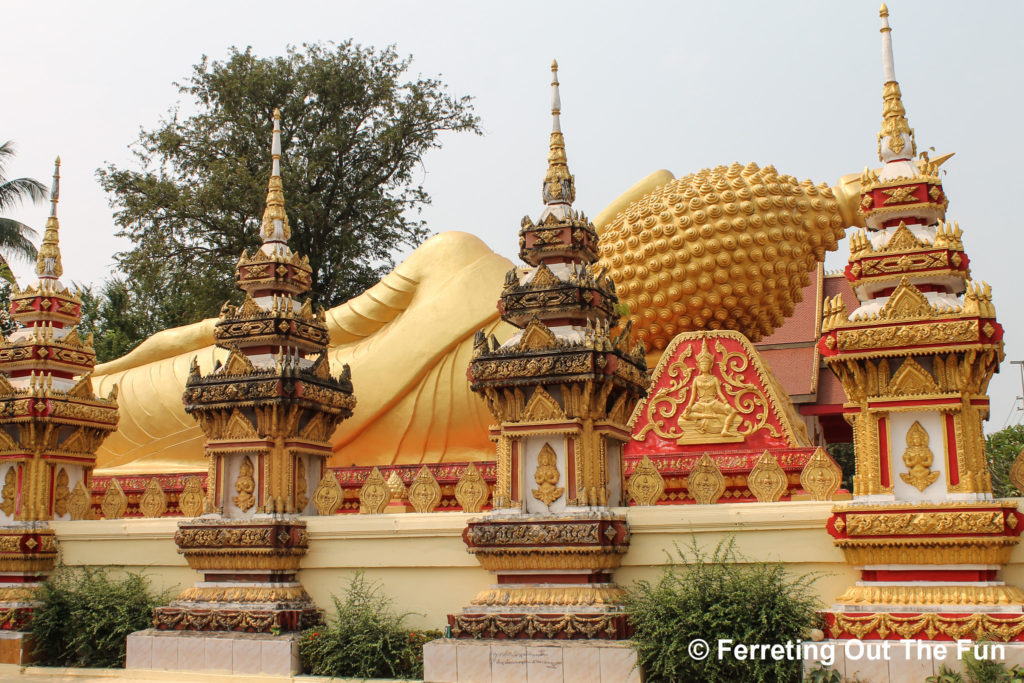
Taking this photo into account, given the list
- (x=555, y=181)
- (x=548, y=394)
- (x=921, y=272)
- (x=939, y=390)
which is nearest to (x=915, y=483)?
(x=939, y=390)

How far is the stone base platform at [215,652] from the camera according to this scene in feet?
29.4

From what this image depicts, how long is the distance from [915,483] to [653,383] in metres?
4.30

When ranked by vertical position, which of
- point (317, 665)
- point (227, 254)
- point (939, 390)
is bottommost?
point (317, 665)

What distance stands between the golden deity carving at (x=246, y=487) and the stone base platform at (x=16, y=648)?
2540mm

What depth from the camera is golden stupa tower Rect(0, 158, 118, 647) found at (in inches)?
419

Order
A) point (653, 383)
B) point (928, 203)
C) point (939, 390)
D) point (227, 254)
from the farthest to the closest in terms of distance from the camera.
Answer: point (227, 254)
point (653, 383)
point (928, 203)
point (939, 390)

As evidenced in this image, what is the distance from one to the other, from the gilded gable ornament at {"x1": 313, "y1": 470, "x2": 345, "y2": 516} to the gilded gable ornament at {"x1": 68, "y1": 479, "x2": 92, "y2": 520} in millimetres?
2796

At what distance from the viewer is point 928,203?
8.14 metres

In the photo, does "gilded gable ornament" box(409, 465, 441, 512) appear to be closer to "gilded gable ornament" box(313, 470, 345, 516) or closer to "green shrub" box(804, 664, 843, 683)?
"gilded gable ornament" box(313, 470, 345, 516)

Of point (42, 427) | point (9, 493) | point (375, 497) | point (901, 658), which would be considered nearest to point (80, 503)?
point (9, 493)

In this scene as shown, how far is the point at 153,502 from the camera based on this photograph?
1063cm

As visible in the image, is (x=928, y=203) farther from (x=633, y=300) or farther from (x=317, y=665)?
(x=317, y=665)

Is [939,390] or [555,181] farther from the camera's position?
[555,181]

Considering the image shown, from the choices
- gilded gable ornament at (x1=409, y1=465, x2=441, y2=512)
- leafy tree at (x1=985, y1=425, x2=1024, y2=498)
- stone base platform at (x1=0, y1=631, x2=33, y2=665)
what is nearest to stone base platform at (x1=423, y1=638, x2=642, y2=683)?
gilded gable ornament at (x1=409, y1=465, x2=441, y2=512)
